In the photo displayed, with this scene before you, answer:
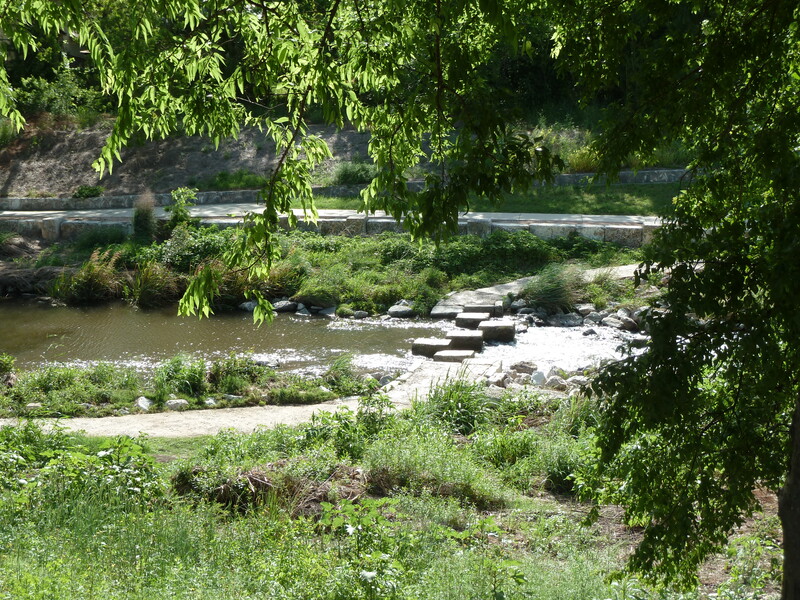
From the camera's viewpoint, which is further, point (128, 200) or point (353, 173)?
point (128, 200)

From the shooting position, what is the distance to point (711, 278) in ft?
10.1

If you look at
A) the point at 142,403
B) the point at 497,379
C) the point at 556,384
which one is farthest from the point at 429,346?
the point at 142,403

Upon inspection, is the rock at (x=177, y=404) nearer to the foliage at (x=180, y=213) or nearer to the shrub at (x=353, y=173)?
the foliage at (x=180, y=213)

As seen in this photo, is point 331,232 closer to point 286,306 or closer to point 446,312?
point 286,306

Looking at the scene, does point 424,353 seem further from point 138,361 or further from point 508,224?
point 508,224

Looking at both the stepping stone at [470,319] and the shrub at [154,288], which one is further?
the shrub at [154,288]

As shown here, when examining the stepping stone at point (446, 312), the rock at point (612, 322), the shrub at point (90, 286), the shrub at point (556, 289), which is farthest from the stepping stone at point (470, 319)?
the shrub at point (90, 286)

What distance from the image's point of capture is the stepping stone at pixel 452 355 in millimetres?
11438

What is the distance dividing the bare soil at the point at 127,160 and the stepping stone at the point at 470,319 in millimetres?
9019

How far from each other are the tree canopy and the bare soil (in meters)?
17.7

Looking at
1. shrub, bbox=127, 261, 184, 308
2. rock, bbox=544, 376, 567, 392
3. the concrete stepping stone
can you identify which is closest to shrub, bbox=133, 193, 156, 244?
shrub, bbox=127, 261, 184, 308

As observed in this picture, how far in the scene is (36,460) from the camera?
6.53 meters

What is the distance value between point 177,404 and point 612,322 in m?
7.25

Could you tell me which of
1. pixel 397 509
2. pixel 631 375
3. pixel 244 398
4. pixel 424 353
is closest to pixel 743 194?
pixel 631 375
